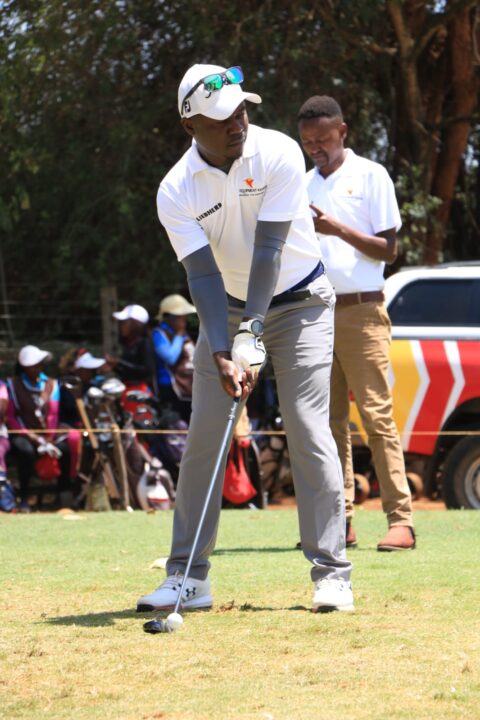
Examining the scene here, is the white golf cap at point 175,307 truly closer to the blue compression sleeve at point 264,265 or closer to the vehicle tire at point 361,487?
the vehicle tire at point 361,487

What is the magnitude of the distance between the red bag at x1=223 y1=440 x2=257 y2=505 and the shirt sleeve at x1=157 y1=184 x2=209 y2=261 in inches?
252

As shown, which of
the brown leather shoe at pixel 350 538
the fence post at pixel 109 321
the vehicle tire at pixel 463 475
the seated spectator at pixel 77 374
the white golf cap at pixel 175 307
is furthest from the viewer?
the fence post at pixel 109 321

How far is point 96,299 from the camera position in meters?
16.3

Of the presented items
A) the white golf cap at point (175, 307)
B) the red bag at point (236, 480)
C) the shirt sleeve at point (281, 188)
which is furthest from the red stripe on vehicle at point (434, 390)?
the shirt sleeve at point (281, 188)

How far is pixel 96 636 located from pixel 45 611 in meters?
0.71

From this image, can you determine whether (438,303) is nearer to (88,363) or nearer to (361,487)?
(361,487)

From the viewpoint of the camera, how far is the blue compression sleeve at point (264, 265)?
5.26m

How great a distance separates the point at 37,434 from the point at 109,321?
11.3 ft

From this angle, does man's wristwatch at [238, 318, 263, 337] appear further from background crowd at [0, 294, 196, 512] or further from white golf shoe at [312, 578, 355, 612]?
background crowd at [0, 294, 196, 512]

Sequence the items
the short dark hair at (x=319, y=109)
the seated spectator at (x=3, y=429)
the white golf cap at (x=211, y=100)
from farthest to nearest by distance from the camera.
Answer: the seated spectator at (x=3, y=429) → the short dark hair at (x=319, y=109) → the white golf cap at (x=211, y=100)

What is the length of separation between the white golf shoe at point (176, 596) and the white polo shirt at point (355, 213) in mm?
2295

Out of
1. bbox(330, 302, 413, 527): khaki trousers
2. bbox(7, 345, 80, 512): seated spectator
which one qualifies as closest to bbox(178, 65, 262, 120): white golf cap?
bbox(330, 302, 413, 527): khaki trousers

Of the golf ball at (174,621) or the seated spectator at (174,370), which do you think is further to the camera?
the seated spectator at (174,370)

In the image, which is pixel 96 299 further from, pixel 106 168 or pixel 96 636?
pixel 96 636
